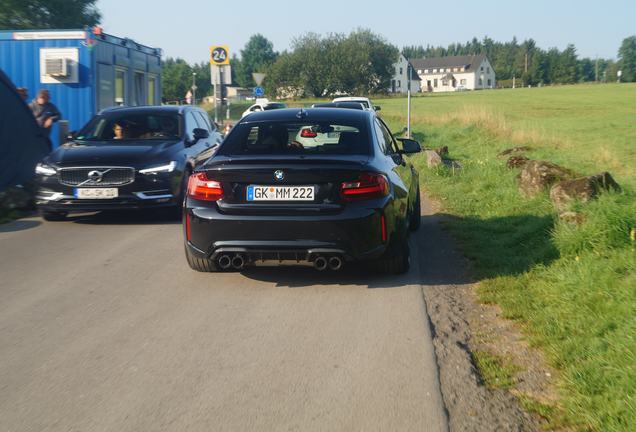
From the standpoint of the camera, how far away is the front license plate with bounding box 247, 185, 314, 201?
6336 mm

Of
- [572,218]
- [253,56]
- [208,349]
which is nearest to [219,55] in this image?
[572,218]

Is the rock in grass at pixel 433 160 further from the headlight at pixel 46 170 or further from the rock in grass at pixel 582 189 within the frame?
the headlight at pixel 46 170

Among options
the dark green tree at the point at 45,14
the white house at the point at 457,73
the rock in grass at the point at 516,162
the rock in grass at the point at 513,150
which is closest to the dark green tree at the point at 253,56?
the white house at the point at 457,73

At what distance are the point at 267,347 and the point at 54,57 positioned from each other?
44.8 feet

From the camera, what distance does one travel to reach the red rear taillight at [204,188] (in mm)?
6508

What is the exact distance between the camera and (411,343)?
502 centimetres

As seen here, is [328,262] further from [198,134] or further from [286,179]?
[198,134]

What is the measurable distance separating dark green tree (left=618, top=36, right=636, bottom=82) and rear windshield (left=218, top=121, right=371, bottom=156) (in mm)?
155757

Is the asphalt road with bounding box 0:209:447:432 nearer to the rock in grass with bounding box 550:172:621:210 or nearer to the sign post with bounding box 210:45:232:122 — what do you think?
the rock in grass with bounding box 550:172:621:210

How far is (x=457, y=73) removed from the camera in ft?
618

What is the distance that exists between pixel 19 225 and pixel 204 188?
16.7 ft

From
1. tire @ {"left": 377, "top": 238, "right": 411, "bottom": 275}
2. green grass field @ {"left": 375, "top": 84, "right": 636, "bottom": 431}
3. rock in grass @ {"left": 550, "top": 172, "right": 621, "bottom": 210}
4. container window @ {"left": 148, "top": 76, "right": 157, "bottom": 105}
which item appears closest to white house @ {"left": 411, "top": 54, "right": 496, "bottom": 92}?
container window @ {"left": 148, "top": 76, "right": 157, "bottom": 105}

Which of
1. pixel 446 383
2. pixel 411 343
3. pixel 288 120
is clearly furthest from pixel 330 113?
pixel 446 383

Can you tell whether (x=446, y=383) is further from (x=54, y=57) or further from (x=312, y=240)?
(x=54, y=57)
